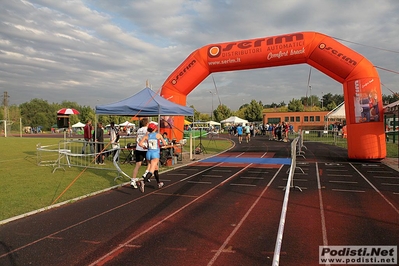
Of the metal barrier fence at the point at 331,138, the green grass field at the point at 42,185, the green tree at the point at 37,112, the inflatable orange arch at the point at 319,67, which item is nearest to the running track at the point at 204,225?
the green grass field at the point at 42,185

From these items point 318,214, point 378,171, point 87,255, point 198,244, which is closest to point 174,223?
point 198,244

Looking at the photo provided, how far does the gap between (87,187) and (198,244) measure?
4796 mm

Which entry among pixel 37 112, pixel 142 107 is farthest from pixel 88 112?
pixel 142 107

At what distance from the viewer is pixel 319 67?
43.3ft

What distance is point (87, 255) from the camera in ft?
13.0

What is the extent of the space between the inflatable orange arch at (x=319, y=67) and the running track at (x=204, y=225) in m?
4.00

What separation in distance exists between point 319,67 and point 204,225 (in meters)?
10.7

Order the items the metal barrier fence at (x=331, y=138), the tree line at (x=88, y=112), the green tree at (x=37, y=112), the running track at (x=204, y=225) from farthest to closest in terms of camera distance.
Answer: the green tree at (x=37, y=112), the tree line at (x=88, y=112), the metal barrier fence at (x=331, y=138), the running track at (x=204, y=225)

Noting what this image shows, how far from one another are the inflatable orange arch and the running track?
4001 mm

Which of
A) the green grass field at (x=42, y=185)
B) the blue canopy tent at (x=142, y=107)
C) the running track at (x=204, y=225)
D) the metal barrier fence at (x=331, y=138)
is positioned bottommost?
the running track at (x=204, y=225)

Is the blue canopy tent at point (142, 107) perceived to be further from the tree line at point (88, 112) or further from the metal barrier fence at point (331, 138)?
the tree line at point (88, 112)

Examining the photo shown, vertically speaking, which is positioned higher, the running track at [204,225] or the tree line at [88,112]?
the tree line at [88,112]

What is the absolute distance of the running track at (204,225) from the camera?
3922 millimetres

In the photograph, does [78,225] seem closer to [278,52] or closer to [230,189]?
[230,189]
